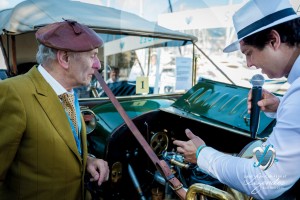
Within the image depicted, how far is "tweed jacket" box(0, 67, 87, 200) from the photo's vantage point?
1254 millimetres

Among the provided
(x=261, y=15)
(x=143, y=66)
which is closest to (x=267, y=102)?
(x=261, y=15)

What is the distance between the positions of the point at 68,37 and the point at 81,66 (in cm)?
18

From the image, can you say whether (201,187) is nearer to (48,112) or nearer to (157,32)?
(48,112)

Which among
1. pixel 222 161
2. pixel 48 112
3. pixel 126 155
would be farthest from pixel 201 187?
pixel 126 155

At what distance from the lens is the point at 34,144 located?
4.33ft

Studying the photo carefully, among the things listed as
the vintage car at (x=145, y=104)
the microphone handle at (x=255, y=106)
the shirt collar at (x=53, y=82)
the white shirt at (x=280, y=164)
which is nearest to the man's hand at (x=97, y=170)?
the vintage car at (x=145, y=104)

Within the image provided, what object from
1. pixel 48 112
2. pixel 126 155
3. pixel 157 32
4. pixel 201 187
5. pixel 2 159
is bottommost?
pixel 126 155

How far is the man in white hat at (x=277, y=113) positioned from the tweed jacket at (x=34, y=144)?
0.65 metres

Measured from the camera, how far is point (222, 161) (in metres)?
1.17

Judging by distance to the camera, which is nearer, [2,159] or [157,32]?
[2,159]

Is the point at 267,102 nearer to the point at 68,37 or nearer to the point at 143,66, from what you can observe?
the point at 68,37

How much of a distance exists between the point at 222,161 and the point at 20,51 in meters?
3.13

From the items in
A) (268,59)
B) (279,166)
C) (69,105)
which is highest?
(268,59)

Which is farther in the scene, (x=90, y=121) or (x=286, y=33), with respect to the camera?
Result: (x=90, y=121)
